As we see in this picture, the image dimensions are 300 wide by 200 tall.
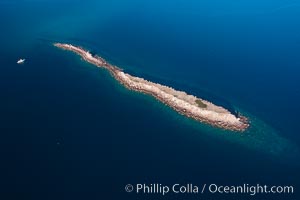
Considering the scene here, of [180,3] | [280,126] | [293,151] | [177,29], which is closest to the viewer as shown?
[293,151]

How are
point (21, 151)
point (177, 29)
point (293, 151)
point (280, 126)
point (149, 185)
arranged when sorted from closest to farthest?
point (149, 185) → point (21, 151) → point (293, 151) → point (280, 126) → point (177, 29)

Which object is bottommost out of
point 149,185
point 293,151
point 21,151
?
point 149,185

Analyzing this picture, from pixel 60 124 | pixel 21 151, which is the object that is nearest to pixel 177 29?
pixel 60 124

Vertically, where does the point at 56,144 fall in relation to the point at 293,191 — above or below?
above

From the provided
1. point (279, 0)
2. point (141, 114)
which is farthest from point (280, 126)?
point (279, 0)

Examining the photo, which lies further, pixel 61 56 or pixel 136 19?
pixel 136 19

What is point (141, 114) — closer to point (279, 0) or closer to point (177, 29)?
point (177, 29)
